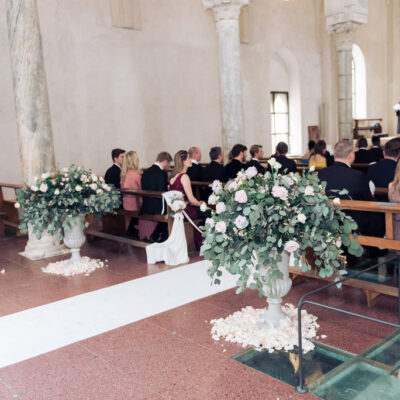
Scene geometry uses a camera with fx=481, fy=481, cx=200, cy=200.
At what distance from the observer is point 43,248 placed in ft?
22.2

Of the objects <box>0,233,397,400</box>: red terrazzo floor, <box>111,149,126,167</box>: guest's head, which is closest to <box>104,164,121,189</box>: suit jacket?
<box>111,149,126,167</box>: guest's head

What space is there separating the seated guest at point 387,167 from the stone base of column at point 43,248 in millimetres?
4286

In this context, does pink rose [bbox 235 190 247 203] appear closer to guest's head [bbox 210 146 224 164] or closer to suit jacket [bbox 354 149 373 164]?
guest's head [bbox 210 146 224 164]

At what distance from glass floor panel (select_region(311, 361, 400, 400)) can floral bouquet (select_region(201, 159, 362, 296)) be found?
2.39 ft

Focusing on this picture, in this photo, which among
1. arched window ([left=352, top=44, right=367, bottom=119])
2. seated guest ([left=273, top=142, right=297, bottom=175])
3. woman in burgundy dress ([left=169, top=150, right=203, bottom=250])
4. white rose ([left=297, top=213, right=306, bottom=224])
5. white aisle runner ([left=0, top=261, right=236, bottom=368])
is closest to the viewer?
white rose ([left=297, top=213, right=306, bottom=224])

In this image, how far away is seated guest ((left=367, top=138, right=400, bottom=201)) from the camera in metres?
5.62

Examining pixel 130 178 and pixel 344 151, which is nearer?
pixel 344 151

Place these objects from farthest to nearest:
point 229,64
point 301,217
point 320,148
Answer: point 229,64 < point 320,148 < point 301,217

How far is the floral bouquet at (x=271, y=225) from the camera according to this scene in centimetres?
335

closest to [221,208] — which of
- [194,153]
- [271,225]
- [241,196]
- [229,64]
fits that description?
[241,196]

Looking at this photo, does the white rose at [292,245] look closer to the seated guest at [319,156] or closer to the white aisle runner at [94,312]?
the white aisle runner at [94,312]

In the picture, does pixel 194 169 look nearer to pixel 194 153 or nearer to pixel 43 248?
pixel 194 153

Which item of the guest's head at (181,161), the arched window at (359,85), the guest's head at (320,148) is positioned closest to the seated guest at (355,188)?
the guest's head at (181,161)

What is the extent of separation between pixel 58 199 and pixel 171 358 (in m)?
3.01
